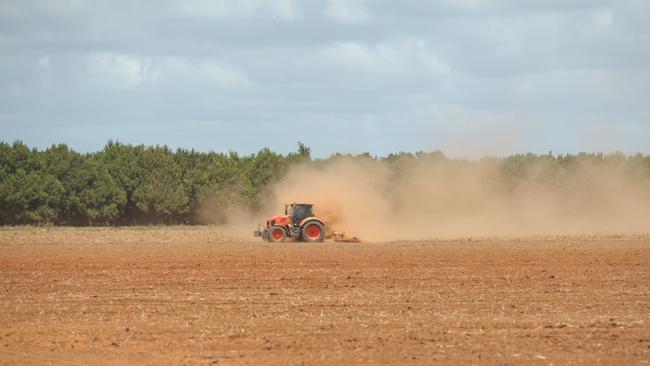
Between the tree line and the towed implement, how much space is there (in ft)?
98.1

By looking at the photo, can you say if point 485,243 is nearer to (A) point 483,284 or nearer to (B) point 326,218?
(B) point 326,218

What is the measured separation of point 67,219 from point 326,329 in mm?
72144

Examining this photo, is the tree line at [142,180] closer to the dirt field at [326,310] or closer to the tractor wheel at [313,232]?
the tractor wheel at [313,232]

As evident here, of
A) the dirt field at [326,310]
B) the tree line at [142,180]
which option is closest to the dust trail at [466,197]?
the tree line at [142,180]

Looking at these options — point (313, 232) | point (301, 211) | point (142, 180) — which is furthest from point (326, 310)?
point (142, 180)

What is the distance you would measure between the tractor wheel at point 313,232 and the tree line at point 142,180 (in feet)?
99.5

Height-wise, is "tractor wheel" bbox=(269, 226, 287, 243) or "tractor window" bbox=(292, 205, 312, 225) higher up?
"tractor window" bbox=(292, 205, 312, 225)

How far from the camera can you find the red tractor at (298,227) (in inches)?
1909

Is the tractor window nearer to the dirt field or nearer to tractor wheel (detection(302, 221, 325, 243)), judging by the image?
tractor wheel (detection(302, 221, 325, 243))

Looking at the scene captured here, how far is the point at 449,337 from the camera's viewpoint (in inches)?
692

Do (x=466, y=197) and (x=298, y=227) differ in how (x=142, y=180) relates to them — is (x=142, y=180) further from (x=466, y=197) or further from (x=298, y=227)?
(x=298, y=227)

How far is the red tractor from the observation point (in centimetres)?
4850

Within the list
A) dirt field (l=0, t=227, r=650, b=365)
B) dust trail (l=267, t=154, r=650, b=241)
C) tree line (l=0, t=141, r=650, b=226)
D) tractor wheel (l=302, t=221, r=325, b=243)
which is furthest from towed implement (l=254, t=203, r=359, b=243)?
tree line (l=0, t=141, r=650, b=226)

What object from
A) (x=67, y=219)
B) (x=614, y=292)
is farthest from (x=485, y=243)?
(x=67, y=219)
